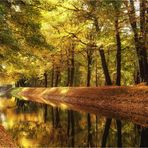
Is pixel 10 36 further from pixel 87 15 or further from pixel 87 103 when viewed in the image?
pixel 87 103

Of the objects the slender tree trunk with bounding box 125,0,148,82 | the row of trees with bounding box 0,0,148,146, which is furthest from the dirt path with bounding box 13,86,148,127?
the slender tree trunk with bounding box 125,0,148,82

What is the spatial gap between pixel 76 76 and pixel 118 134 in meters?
49.7

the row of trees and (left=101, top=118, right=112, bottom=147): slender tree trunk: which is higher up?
the row of trees

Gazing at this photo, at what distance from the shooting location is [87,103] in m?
31.8

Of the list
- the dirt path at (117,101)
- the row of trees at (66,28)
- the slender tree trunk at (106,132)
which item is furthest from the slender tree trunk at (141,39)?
the slender tree trunk at (106,132)

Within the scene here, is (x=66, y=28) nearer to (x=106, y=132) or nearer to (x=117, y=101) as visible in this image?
(x=117, y=101)

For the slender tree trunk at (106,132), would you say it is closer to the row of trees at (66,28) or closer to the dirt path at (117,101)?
the row of trees at (66,28)

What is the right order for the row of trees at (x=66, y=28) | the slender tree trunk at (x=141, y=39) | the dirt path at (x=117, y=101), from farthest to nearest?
the slender tree trunk at (x=141, y=39)
the dirt path at (x=117, y=101)
the row of trees at (x=66, y=28)

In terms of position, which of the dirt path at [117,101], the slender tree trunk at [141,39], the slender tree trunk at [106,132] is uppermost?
the slender tree trunk at [141,39]

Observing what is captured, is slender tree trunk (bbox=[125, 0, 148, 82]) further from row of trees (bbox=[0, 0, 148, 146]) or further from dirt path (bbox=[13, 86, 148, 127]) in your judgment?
dirt path (bbox=[13, 86, 148, 127])

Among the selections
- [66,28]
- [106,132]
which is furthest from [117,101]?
[66,28]

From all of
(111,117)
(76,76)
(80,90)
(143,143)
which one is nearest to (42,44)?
(111,117)

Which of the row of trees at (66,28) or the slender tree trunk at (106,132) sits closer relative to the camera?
the slender tree trunk at (106,132)

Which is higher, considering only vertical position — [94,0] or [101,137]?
[94,0]
